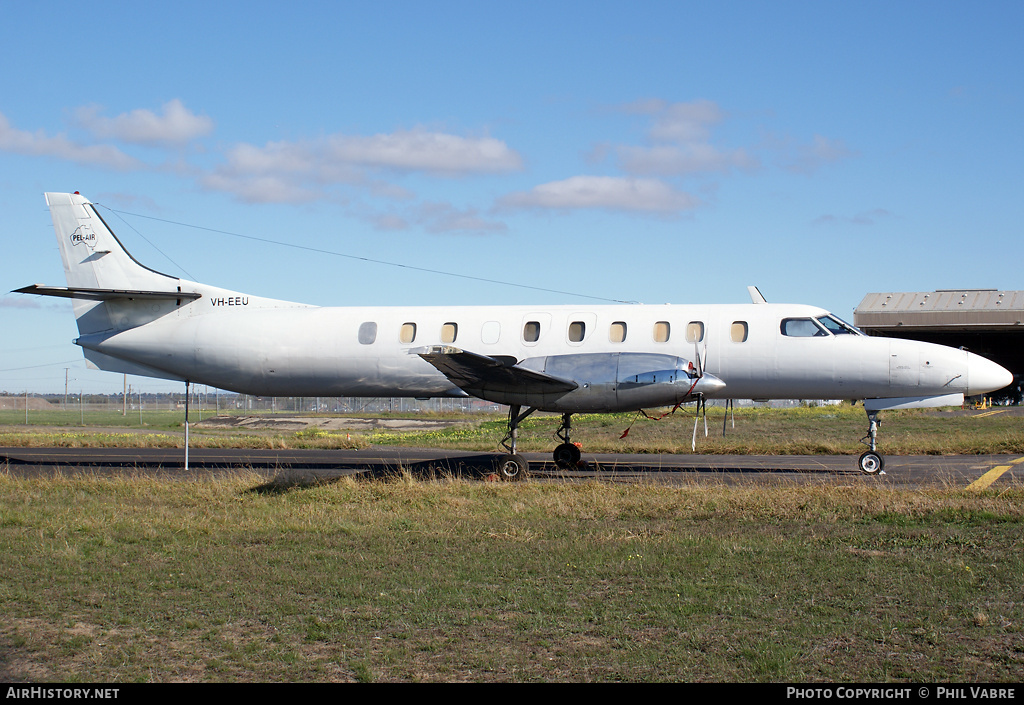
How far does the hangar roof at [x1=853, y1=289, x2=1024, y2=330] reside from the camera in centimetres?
→ 6284

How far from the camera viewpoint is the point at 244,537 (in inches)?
467

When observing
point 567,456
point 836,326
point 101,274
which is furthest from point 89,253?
point 836,326

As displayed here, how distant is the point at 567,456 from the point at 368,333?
19.5 ft

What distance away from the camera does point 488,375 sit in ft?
58.6

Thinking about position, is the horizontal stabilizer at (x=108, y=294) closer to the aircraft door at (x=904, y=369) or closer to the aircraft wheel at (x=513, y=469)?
the aircraft wheel at (x=513, y=469)

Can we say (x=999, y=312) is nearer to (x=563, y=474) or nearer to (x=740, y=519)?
(x=563, y=474)

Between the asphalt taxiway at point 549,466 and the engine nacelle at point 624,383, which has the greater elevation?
the engine nacelle at point 624,383

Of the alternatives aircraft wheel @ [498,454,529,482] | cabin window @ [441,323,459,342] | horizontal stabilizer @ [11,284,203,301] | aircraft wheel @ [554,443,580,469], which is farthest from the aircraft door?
horizontal stabilizer @ [11,284,203,301]

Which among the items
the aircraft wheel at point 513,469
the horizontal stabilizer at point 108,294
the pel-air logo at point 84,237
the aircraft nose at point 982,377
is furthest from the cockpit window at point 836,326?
the pel-air logo at point 84,237

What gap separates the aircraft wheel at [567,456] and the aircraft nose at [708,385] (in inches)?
185

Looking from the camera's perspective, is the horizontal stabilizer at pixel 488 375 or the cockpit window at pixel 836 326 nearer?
the horizontal stabilizer at pixel 488 375

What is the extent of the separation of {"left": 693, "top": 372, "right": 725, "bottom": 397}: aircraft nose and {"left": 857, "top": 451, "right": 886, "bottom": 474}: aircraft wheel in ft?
13.0

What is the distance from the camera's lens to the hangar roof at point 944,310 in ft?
206
